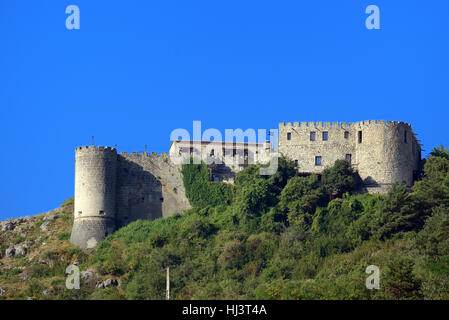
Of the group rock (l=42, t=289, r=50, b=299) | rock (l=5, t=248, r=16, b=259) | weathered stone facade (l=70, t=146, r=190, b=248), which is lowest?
rock (l=42, t=289, r=50, b=299)

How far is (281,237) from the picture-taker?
5809 centimetres

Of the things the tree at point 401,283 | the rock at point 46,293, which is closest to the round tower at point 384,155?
the tree at point 401,283

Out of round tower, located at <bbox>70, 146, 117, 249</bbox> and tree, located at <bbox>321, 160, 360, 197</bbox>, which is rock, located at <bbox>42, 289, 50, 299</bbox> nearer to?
round tower, located at <bbox>70, 146, 117, 249</bbox>

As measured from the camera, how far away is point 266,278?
53844mm

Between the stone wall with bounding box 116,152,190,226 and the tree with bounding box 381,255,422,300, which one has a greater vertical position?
the stone wall with bounding box 116,152,190,226

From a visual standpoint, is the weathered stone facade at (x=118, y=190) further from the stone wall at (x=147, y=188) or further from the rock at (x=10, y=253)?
the rock at (x=10, y=253)

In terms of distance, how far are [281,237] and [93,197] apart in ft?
39.3

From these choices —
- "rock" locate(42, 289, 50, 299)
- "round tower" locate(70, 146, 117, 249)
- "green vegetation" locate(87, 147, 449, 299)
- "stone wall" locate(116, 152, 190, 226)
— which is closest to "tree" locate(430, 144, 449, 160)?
"green vegetation" locate(87, 147, 449, 299)

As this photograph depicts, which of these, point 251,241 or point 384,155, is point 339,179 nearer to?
point 384,155

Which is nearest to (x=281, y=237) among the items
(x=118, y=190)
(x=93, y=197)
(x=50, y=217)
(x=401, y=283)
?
(x=118, y=190)

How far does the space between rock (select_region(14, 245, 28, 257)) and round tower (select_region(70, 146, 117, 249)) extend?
285 cm

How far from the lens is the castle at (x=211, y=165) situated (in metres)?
61.6

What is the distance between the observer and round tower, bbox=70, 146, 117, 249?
61188 millimetres
